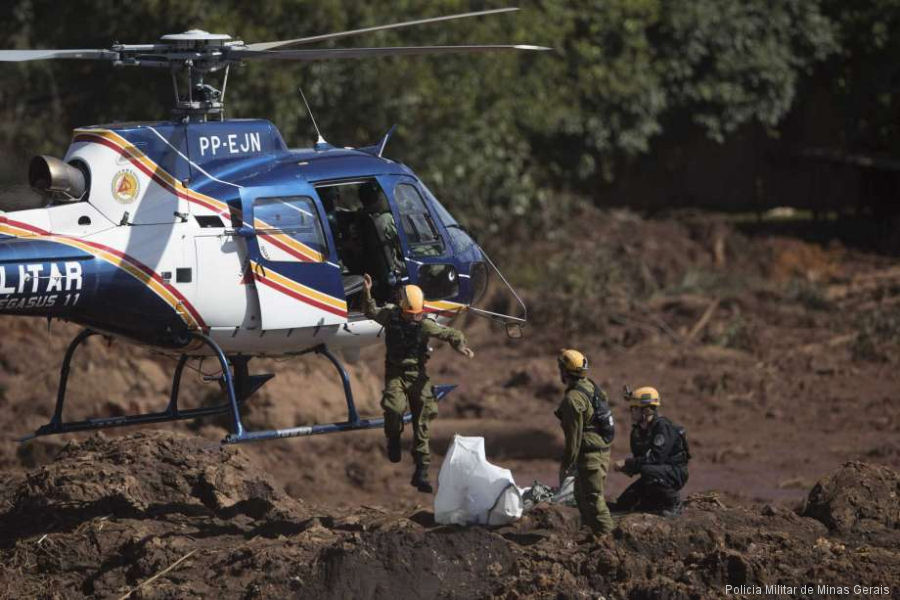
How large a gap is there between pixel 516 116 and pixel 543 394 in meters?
7.40

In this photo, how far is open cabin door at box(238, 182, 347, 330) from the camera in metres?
10.9

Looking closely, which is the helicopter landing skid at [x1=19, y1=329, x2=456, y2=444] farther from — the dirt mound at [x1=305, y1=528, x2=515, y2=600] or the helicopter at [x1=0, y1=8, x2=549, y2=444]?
the dirt mound at [x1=305, y1=528, x2=515, y2=600]

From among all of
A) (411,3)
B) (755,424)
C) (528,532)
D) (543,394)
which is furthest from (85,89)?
(528,532)

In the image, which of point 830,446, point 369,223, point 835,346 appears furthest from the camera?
point 835,346

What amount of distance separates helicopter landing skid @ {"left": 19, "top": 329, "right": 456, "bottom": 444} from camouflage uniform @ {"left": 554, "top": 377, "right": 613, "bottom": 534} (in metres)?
1.45

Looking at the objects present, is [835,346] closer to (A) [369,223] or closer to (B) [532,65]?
(B) [532,65]

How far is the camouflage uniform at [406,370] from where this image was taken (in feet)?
35.2

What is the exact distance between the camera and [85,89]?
75.0 feet

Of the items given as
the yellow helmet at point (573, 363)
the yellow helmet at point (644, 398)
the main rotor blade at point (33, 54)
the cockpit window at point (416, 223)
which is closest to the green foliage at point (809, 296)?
the cockpit window at point (416, 223)

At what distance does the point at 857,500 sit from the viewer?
1166 cm

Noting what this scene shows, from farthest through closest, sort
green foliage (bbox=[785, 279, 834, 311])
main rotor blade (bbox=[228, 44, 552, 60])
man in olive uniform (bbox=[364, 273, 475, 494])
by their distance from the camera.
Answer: green foliage (bbox=[785, 279, 834, 311]), man in olive uniform (bbox=[364, 273, 475, 494]), main rotor blade (bbox=[228, 44, 552, 60])

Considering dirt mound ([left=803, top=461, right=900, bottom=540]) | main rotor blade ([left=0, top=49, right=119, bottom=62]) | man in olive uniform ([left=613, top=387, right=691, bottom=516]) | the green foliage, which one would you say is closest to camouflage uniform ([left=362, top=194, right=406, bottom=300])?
man in olive uniform ([left=613, top=387, right=691, bottom=516])

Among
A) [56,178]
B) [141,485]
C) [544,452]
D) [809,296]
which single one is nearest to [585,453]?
[141,485]

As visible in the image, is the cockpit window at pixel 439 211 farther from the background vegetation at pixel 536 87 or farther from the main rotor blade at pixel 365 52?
the background vegetation at pixel 536 87
